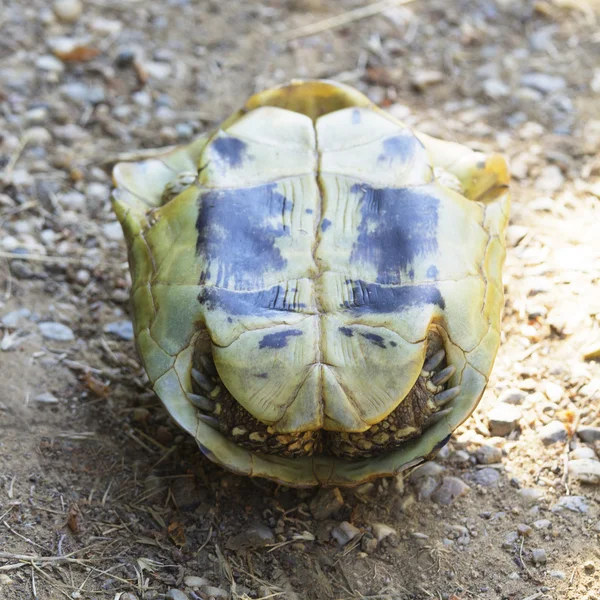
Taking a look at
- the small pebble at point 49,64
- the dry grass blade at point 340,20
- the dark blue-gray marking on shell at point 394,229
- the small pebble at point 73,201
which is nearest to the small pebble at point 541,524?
the dark blue-gray marking on shell at point 394,229

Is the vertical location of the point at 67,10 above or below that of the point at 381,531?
above

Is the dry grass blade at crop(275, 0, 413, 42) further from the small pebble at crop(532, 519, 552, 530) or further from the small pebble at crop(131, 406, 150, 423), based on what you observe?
the small pebble at crop(532, 519, 552, 530)

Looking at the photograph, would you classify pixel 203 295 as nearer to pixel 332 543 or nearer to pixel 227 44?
pixel 332 543

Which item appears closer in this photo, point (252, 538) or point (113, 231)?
point (252, 538)

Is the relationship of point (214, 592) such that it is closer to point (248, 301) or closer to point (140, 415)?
point (140, 415)

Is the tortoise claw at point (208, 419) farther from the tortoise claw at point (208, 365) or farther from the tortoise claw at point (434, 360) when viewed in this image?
the tortoise claw at point (434, 360)

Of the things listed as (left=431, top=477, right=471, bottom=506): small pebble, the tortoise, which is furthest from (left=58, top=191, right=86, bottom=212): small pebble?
(left=431, top=477, right=471, bottom=506): small pebble

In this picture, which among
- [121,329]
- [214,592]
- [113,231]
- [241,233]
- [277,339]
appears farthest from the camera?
[113,231]

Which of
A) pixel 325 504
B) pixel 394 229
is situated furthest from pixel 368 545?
Answer: pixel 394 229
